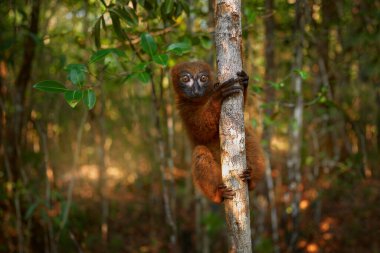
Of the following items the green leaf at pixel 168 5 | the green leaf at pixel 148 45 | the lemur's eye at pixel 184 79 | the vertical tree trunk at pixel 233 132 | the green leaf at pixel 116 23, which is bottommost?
the vertical tree trunk at pixel 233 132

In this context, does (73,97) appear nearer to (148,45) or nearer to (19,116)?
(148,45)

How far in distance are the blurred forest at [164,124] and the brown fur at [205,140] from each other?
0.35m

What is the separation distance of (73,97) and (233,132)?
136cm

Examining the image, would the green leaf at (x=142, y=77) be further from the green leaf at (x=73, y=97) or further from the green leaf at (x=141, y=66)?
the green leaf at (x=73, y=97)

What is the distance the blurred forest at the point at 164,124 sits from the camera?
4.97 metres

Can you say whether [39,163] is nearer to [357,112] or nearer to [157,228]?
[157,228]

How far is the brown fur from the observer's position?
13.1 feet

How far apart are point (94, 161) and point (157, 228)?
464 centimetres

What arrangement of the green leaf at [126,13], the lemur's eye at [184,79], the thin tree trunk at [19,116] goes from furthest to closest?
the thin tree trunk at [19,116]
the lemur's eye at [184,79]
the green leaf at [126,13]

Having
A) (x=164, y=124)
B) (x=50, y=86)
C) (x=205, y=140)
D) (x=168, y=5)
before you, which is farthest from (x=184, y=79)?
(x=164, y=124)

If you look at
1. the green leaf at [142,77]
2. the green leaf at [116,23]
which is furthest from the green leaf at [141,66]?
the green leaf at [116,23]

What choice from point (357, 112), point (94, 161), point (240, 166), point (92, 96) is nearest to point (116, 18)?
point (92, 96)

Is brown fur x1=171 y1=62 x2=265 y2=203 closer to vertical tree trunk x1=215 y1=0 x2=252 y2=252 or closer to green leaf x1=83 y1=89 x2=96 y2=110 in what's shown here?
A: vertical tree trunk x1=215 y1=0 x2=252 y2=252

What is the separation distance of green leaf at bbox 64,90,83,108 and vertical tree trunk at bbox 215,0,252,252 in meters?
1.20
